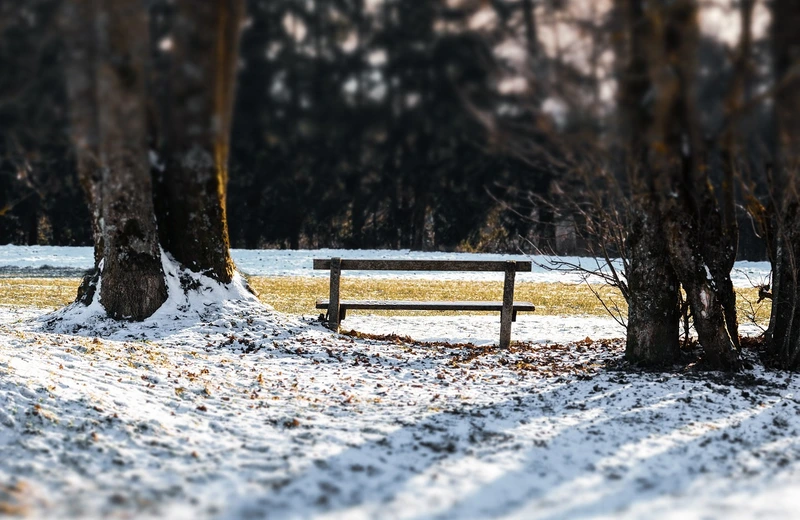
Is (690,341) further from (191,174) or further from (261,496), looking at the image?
(191,174)

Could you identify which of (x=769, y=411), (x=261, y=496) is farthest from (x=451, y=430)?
(x=769, y=411)

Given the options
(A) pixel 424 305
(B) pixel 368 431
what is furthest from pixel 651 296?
(B) pixel 368 431

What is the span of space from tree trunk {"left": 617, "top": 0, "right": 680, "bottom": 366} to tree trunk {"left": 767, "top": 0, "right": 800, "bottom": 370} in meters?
0.95

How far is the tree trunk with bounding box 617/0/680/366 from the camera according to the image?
597 cm

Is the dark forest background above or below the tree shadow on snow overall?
above

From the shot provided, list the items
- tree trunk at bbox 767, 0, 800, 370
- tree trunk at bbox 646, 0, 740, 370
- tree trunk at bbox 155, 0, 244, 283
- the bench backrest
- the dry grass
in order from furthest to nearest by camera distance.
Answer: the dry grass, tree trunk at bbox 155, 0, 244, 283, the bench backrest, tree trunk at bbox 767, 0, 800, 370, tree trunk at bbox 646, 0, 740, 370

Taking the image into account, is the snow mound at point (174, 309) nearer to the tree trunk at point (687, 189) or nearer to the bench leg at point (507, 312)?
the bench leg at point (507, 312)

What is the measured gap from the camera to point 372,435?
14.8ft

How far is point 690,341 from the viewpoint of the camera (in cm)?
717

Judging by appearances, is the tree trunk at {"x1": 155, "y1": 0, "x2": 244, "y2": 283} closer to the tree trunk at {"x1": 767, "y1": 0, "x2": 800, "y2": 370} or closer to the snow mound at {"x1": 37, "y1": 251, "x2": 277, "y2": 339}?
the snow mound at {"x1": 37, "y1": 251, "x2": 277, "y2": 339}

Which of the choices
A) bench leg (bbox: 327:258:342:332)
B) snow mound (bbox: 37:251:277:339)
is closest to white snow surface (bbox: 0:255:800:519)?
snow mound (bbox: 37:251:277:339)

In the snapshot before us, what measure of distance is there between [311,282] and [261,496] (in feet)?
46.7

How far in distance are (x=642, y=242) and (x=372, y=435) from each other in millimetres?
3298

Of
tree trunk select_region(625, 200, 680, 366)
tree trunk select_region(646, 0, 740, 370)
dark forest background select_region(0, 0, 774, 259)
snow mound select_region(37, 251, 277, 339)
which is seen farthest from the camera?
dark forest background select_region(0, 0, 774, 259)
